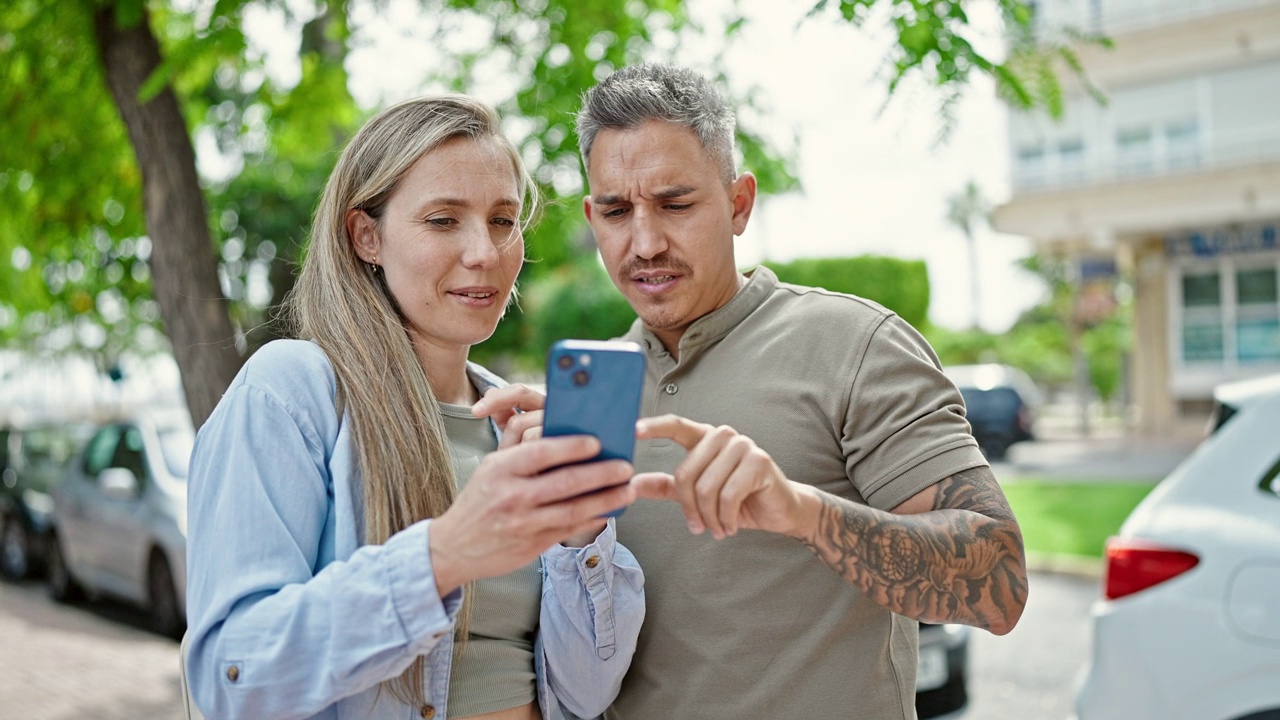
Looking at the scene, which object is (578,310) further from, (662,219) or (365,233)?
(365,233)

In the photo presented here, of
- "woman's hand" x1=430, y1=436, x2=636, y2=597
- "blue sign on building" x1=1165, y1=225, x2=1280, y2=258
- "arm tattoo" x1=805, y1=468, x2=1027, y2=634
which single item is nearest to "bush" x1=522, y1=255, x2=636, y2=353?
"blue sign on building" x1=1165, y1=225, x2=1280, y2=258

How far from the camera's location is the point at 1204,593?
3.33 metres

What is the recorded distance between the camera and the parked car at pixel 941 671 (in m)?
4.99

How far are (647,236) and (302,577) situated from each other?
1004 millimetres

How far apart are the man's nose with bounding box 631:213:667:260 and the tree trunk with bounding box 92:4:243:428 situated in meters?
2.54

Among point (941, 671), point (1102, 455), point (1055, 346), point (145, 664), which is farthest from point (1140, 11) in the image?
point (1055, 346)

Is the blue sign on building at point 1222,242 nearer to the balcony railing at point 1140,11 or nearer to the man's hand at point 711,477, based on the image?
the balcony railing at point 1140,11

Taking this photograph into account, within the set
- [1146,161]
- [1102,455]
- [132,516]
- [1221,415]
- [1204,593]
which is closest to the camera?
[1204,593]

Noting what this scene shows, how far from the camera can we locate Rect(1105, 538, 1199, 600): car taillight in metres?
3.44

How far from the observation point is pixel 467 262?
1.98 metres

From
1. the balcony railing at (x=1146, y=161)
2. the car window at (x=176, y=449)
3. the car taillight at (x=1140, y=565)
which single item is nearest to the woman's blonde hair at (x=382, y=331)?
the car taillight at (x=1140, y=565)

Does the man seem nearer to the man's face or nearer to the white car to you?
the man's face

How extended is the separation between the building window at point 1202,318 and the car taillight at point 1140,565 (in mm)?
21444

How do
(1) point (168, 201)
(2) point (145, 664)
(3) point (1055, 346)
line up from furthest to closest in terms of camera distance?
(3) point (1055, 346) < (2) point (145, 664) < (1) point (168, 201)
